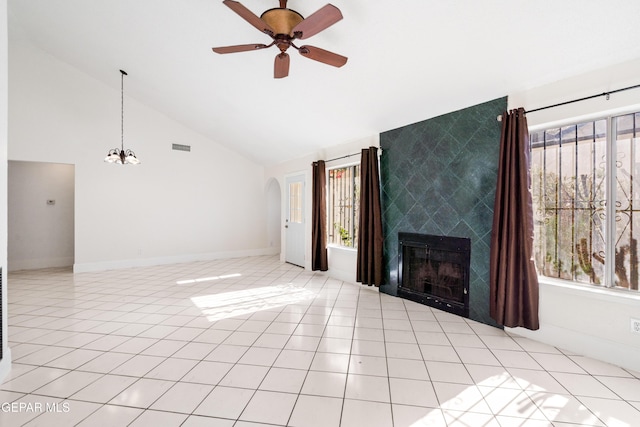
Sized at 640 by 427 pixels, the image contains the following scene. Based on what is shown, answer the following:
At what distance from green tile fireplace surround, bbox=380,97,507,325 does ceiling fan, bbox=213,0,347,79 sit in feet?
6.06

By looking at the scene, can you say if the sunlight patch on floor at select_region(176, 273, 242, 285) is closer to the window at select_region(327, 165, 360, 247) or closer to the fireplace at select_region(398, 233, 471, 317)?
the window at select_region(327, 165, 360, 247)

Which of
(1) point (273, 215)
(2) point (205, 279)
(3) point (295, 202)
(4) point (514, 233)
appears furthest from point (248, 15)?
(1) point (273, 215)

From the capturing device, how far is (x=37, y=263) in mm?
6102

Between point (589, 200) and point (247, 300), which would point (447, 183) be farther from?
point (247, 300)

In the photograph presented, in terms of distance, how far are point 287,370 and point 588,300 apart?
8.86 feet

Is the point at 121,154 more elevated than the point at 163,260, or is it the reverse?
the point at 121,154

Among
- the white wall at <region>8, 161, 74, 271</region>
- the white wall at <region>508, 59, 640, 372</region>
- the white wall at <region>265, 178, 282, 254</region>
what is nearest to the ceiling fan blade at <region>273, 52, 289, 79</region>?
the white wall at <region>508, 59, 640, 372</region>

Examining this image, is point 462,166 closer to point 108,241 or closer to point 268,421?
point 268,421

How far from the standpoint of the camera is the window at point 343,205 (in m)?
5.08

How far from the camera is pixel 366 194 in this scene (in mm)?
4449

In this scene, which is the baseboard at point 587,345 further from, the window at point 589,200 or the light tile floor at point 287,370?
the window at point 589,200

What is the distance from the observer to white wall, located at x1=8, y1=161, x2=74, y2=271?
19.3 feet

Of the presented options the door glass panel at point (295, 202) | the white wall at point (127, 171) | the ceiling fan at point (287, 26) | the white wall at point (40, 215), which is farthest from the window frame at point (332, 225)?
the white wall at point (40, 215)

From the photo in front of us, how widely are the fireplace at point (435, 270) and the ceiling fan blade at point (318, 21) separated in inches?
107
